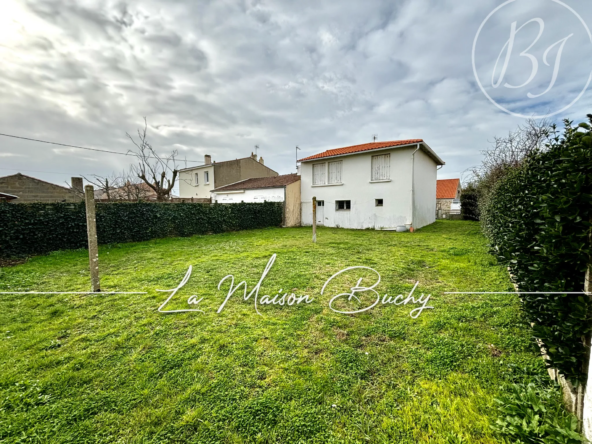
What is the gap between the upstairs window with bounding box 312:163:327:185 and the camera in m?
15.3

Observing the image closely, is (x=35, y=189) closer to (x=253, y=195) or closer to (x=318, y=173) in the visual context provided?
(x=253, y=195)

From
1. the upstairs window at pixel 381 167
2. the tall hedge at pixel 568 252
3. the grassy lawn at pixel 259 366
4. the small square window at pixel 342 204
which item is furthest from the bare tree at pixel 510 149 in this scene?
the tall hedge at pixel 568 252

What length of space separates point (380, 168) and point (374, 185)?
38.8 inches

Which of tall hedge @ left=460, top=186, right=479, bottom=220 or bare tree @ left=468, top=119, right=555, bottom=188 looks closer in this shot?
bare tree @ left=468, top=119, right=555, bottom=188

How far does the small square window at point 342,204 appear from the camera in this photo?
47.1ft

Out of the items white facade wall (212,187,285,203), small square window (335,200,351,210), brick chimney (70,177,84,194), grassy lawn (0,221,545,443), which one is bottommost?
grassy lawn (0,221,545,443)

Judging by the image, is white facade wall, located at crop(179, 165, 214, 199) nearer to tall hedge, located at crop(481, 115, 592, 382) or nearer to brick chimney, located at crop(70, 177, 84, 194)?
brick chimney, located at crop(70, 177, 84, 194)

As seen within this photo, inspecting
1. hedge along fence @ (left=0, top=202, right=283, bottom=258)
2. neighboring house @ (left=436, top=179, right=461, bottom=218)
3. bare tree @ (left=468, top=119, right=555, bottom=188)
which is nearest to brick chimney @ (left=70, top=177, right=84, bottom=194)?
hedge along fence @ (left=0, top=202, right=283, bottom=258)

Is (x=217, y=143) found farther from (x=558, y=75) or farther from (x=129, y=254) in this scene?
(x=558, y=75)

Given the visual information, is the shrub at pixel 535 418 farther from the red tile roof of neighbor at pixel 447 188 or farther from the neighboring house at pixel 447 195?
the red tile roof of neighbor at pixel 447 188

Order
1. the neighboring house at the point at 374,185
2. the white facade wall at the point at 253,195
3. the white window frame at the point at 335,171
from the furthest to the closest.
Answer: the white facade wall at the point at 253,195, the white window frame at the point at 335,171, the neighboring house at the point at 374,185

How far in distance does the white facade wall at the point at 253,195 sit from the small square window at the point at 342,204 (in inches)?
142

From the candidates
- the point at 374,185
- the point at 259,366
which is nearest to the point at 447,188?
the point at 374,185

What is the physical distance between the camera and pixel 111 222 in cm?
912
